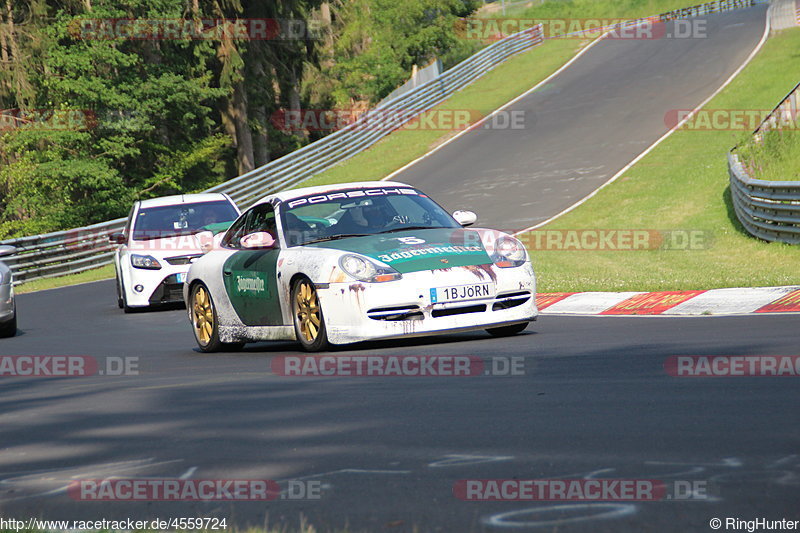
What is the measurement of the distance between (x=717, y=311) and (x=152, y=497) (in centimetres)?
801

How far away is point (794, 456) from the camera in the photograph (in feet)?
15.1

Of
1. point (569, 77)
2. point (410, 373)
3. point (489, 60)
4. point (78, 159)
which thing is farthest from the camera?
point (489, 60)

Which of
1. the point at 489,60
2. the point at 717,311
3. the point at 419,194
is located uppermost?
the point at 489,60

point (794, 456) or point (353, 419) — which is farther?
point (353, 419)

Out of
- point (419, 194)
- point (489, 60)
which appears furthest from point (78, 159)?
point (419, 194)

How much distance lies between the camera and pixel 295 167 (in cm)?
3678

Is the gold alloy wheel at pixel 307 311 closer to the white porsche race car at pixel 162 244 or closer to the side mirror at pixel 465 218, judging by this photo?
the side mirror at pixel 465 218

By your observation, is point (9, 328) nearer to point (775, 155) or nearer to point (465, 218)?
point (465, 218)

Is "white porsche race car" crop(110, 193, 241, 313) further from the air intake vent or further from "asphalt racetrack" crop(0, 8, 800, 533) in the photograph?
the air intake vent

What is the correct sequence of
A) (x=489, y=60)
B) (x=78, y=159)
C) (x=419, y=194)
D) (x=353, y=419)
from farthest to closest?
(x=489, y=60)
(x=78, y=159)
(x=419, y=194)
(x=353, y=419)

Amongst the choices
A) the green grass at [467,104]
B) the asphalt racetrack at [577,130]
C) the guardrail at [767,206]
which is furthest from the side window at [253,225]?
the green grass at [467,104]

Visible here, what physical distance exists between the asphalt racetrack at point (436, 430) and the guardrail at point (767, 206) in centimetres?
740

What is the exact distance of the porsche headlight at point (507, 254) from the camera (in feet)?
32.0

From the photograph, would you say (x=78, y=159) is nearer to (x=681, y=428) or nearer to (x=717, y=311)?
(x=717, y=311)
